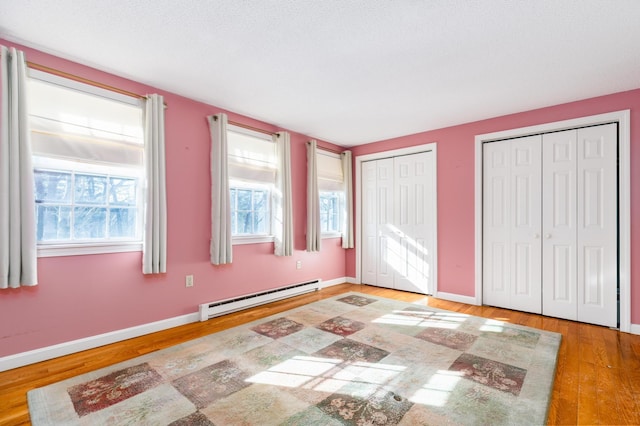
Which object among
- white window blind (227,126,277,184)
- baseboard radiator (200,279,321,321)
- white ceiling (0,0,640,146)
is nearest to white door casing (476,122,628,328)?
white ceiling (0,0,640,146)

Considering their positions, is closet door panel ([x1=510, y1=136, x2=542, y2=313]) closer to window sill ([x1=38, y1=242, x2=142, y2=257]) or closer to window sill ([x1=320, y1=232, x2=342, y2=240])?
window sill ([x1=320, y1=232, x2=342, y2=240])

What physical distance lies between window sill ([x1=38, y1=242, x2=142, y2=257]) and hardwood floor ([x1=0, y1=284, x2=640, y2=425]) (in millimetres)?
898

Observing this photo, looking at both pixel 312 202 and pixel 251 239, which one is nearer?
pixel 251 239

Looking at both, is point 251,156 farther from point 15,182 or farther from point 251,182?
point 15,182

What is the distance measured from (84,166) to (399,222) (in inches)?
167

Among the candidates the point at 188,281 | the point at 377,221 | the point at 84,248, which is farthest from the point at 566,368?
the point at 84,248

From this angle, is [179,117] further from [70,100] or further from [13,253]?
[13,253]

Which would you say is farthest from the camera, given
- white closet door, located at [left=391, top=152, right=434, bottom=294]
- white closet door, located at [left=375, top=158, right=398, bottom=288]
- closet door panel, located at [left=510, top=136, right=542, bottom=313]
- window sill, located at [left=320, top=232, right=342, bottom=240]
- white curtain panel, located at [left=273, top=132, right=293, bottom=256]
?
window sill, located at [left=320, top=232, right=342, bottom=240]

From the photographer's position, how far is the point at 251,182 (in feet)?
13.5

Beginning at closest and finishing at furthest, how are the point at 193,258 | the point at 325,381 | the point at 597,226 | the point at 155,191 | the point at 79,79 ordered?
the point at 325,381, the point at 79,79, the point at 155,191, the point at 597,226, the point at 193,258

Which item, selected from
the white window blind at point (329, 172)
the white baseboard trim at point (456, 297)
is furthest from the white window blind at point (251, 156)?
the white baseboard trim at point (456, 297)

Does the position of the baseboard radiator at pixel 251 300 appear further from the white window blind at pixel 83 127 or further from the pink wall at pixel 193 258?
the white window blind at pixel 83 127

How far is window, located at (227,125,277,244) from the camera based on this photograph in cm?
393

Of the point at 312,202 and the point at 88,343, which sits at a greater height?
the point at 312,202
